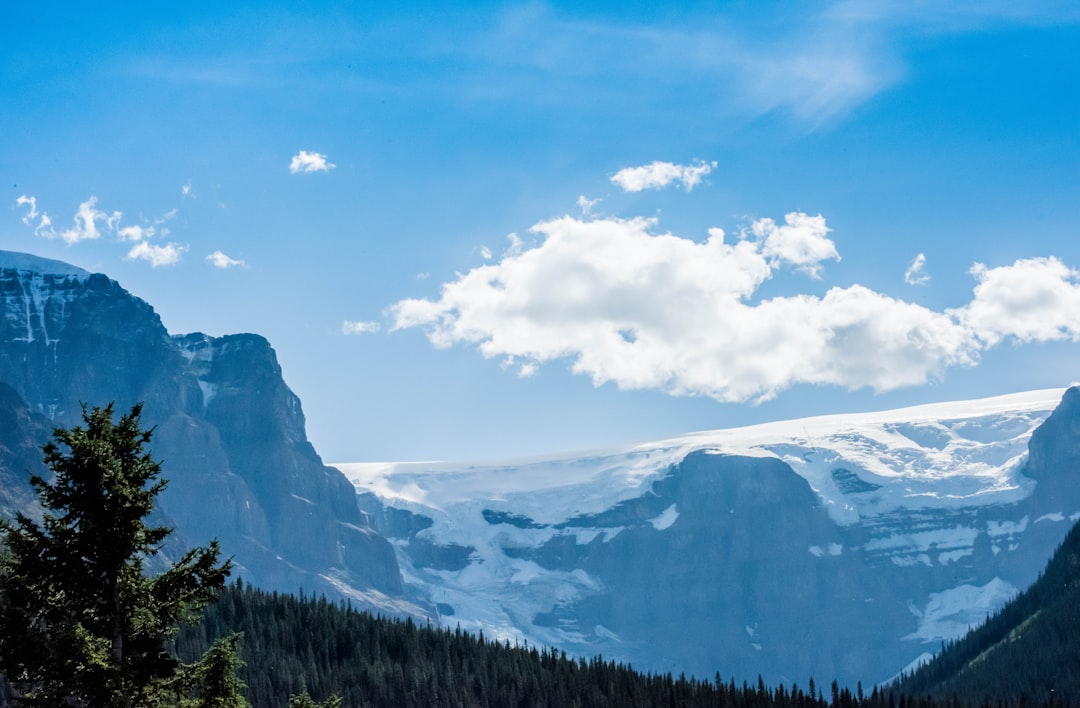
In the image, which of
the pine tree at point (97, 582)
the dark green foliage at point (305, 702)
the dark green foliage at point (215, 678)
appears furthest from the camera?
the dark green foliage at point (305, 702)

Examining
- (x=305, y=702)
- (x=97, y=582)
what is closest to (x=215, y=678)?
(x=97, y=582)

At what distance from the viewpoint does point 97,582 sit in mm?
29812

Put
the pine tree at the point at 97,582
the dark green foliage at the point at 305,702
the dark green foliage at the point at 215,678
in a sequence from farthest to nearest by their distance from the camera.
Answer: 1. the dark green foliage at the point at 305,702
2. the dark green foliage at the point at 215,678
3. the pine tree at the point at 97,582

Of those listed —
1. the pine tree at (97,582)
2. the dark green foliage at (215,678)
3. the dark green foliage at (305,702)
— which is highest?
the pine tree at (97,582)

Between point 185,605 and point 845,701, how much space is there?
595 ft

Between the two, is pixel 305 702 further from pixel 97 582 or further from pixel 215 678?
pixel 97 582

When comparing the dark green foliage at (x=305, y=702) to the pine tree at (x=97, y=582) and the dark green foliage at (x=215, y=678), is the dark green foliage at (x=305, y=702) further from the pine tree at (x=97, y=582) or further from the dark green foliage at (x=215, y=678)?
the pine tree at (x=97, y=582)

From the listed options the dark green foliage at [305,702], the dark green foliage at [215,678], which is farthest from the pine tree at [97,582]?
the dark green foliage at [305,702]

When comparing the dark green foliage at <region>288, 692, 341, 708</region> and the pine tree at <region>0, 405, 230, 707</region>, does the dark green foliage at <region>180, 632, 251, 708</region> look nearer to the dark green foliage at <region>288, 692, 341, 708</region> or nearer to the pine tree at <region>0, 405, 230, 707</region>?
the pine tree at <region>0, 405, 230, 707</region>

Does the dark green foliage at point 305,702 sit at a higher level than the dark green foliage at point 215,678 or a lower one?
lower

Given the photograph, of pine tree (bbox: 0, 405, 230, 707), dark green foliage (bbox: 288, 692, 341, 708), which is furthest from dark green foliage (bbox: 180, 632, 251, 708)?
dark green foliage (bbox: 288, 692, 341, 708)

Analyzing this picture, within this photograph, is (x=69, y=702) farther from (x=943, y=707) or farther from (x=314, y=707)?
(x=943, y=707)

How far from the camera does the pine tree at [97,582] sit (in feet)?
94.2

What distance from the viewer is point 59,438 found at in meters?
29.2
